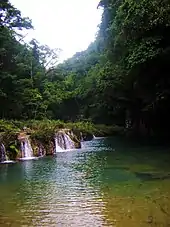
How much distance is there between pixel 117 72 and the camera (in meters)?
26.4

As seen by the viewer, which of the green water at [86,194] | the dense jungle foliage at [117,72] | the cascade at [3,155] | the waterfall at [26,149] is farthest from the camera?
the dense jungle foliage at [117,72]

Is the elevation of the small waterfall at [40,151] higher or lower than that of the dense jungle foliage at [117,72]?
lower

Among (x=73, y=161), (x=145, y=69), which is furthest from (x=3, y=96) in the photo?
(x=73, y=161)

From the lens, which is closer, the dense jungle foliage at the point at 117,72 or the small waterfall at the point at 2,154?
the small waterfall at the point at 2,154

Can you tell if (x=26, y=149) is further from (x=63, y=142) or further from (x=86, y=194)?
(x=86, y=194)

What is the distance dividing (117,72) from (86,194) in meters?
18.2

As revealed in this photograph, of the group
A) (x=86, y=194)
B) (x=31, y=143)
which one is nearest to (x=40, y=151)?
(x=31, y=143)

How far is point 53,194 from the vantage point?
920cm

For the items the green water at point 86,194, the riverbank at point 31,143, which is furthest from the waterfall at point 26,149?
the green water at point 86,194

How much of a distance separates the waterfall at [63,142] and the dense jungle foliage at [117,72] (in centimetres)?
586

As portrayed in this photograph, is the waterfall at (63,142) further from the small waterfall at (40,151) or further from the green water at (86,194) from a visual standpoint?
the green water at (86,194)

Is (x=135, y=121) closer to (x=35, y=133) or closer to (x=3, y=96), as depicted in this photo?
(x=3, y=96)

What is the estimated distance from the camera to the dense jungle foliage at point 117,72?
20.1m

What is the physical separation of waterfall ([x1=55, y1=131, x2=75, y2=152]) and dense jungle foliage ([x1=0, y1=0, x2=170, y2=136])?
5858 mm
